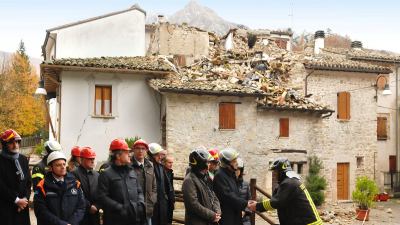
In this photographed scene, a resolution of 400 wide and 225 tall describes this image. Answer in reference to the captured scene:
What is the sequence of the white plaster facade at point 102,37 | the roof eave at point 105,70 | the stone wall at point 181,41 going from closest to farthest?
the roof eave at point 105,70, the white plaster facade at point 102,37, the stone wall at point 181,41

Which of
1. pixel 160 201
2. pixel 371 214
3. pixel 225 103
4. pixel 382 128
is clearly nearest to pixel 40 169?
pixel 160 201

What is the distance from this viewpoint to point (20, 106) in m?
38.3

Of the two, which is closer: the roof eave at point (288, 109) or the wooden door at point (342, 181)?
the roof eave at point (288, 109)

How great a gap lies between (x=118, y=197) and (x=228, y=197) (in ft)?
5.38

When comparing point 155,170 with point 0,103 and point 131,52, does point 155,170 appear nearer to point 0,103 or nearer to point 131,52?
point 131,52

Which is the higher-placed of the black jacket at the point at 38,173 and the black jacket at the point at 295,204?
the black jacket at the point at 38,173

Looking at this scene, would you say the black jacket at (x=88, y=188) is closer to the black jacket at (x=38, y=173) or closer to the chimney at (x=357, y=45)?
the black jacket at (x=38, y=173)

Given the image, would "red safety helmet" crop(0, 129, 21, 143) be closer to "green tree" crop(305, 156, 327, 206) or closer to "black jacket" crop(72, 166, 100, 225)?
"black jacket" crop(72, 166, 100, 225)

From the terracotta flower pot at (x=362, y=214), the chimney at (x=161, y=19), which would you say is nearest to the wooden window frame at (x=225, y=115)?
the terracotta flower pot at (x=362, y=214)

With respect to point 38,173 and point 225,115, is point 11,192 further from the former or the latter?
point 225,115

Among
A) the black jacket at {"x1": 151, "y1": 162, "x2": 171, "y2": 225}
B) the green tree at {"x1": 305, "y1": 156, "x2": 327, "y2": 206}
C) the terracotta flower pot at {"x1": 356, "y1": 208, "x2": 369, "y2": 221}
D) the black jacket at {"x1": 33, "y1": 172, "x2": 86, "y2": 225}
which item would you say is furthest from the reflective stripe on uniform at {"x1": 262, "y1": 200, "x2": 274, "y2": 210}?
the green tree at {"x1": 305, "y1": 156, "x2": 327, "y2": 206}

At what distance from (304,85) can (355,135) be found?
152 inches

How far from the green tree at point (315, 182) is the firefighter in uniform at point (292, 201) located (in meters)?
14.9

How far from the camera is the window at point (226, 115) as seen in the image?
62.5ft
